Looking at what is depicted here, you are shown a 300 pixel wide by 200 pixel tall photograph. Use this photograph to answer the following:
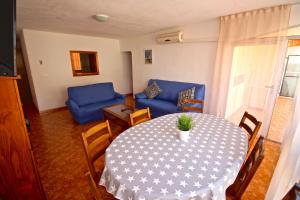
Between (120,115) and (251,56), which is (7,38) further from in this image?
(251,56)

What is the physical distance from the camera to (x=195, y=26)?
3.46 meters

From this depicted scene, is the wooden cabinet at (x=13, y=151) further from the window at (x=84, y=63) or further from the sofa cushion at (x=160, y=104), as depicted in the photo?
the window at (x=84, y=63)

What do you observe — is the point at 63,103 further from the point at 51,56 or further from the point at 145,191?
the point at 145,191

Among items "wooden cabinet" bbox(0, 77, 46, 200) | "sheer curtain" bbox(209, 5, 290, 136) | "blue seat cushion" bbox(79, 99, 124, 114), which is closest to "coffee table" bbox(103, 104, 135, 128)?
"blue seat cushion" bbox(79, 99, 124, 114)

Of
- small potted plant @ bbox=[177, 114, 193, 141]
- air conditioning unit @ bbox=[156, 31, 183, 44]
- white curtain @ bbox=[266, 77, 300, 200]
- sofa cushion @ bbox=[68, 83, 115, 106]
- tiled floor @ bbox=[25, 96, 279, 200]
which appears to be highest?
air conditioning unit @ bbox=[156, 31, 183, 44]

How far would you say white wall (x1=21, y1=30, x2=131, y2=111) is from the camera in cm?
397

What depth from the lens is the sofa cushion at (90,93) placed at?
3.96m

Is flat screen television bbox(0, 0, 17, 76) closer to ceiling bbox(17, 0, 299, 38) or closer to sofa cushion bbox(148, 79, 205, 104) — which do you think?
ceiling bbox(17, 0, 299, 38)

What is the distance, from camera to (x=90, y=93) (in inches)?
→ 166

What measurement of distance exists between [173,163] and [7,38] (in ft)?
4.80

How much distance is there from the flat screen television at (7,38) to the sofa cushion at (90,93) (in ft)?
10.3

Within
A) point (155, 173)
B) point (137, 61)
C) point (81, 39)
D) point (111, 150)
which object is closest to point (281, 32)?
point (155, 173)

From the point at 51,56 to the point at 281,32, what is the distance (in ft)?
17.5

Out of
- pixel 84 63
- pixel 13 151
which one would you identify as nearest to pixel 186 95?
pixel 13 151
